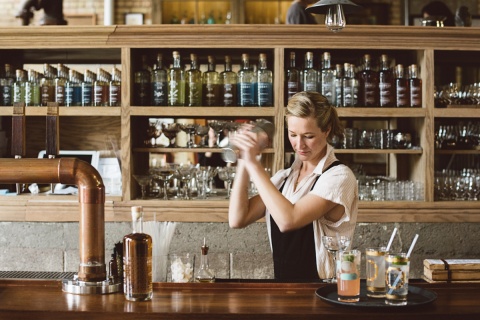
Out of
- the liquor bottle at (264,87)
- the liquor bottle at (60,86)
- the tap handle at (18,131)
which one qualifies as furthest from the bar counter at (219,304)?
the liquor bottle at (60,86)

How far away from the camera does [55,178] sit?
7.05 ft

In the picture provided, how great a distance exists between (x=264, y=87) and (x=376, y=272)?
210 cm

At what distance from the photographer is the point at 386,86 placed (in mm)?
3965

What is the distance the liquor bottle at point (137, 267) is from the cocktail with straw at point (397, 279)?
2.24ft

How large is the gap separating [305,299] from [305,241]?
0.61 metres

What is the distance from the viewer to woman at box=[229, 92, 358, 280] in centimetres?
247

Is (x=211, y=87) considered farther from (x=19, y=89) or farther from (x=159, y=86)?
(x=19, y=89)

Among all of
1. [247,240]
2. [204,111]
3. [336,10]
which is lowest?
[247,240]

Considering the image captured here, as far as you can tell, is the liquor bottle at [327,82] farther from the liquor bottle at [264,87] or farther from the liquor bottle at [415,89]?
the liquor bottle at [415,89]

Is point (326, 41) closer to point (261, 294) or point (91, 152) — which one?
point (91, 152)

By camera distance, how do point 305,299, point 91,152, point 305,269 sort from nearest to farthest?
point 305,299
point 305,269
point 91,152

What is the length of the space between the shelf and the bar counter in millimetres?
1838

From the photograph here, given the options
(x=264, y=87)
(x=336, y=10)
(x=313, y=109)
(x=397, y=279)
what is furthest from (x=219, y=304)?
(x=264, y=87)

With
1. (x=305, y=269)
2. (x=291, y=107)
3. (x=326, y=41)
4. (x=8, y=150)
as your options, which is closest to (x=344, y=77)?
(x=326, y=41)
